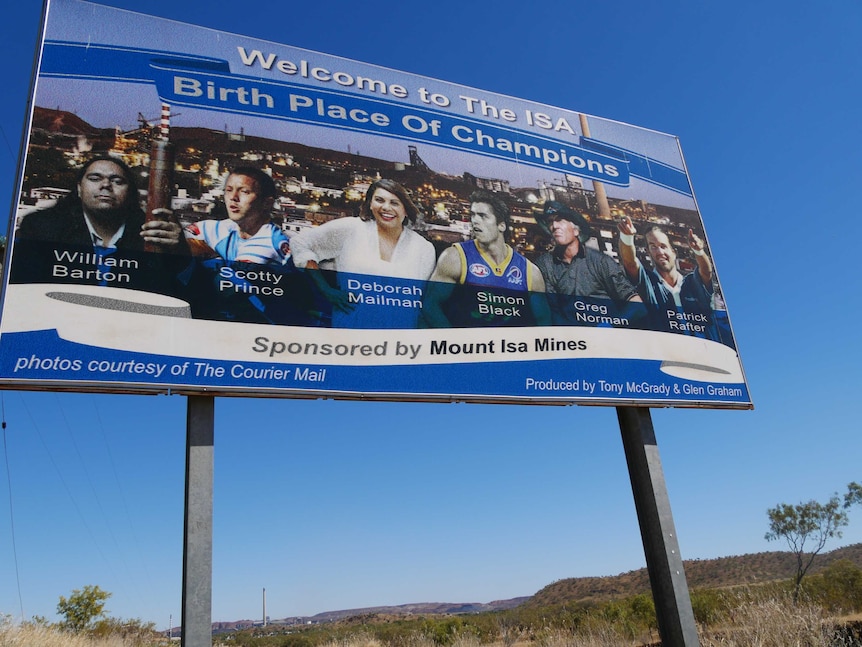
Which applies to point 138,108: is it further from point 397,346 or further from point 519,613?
point 519,613

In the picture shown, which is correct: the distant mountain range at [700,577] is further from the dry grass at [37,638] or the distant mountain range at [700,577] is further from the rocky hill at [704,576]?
the dry grass at [37,638]

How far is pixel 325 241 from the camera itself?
21.1ft

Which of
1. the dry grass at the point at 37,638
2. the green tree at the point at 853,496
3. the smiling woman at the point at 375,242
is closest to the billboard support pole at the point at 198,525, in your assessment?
the smiling woman at the point at 375,242

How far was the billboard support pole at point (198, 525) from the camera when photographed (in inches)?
188

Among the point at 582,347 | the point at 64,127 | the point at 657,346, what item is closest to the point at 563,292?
the point at 582,347

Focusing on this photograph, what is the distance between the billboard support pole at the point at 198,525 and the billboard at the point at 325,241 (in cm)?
33

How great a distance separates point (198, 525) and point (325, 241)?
2908 millimetres

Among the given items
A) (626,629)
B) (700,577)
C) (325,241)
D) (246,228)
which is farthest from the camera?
(700,577)

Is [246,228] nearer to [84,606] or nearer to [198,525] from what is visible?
[198,525]

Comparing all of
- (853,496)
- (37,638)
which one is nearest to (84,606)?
(37,638)

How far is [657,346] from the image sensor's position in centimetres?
775

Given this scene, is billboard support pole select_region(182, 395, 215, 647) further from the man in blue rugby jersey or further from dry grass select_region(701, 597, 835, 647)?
dry grass select_region(701, 597, 835, 647)

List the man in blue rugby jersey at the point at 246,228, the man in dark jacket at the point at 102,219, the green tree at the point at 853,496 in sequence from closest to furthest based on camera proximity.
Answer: the man in dark jacket at the point at 102,219 → the man in blue rugby jersey at the point at 246,228 → the green tree at the point at 853,496

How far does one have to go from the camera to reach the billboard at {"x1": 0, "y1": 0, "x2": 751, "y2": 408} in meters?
5.28
